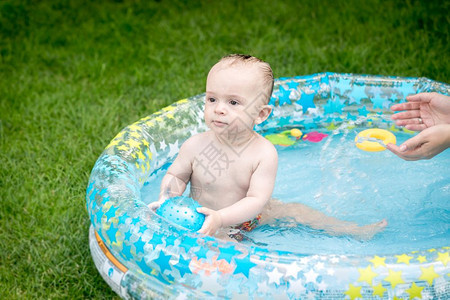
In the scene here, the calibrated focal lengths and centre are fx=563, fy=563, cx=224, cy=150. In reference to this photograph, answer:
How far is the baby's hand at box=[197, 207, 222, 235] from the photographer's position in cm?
225

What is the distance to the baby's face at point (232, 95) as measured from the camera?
2.42 metres

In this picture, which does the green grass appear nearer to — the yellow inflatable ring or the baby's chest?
the baby's chest

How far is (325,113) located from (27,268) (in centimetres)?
206

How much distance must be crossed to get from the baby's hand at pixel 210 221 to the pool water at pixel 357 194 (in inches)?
13.9

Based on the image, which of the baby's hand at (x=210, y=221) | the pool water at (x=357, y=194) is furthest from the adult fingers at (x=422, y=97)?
the baby's hand at (x=210, y=221)

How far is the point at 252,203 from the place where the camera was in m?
2.46

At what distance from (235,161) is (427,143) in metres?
0.89

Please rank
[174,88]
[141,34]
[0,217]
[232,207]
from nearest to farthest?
[232,207]
[0,217]
[174,88]
[141,34]

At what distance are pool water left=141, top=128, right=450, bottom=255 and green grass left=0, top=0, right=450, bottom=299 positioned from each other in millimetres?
644

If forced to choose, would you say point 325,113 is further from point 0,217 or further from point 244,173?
point 0,217

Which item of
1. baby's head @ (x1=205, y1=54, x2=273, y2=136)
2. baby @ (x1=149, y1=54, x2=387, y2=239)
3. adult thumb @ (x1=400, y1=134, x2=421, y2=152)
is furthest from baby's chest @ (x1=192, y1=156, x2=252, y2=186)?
adult thumb @ (x1=400, y1=134, x2=421, y2=152)

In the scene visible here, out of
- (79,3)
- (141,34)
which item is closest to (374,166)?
(141,34)

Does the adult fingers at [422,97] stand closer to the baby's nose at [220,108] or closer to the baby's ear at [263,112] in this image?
the baby's ear at [263,112]

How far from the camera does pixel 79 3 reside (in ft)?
20.7
